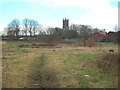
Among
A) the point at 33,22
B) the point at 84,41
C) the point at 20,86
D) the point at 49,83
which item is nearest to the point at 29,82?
the point at 20,86

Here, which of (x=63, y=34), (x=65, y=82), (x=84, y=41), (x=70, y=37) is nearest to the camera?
(x=65, y=82)

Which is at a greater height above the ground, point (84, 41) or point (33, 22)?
point (33, 22)

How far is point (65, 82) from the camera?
520 cm

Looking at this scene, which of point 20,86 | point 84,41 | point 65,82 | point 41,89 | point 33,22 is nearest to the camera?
point 41,89

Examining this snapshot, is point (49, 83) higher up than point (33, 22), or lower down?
lower down

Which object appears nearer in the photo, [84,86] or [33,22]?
[84,86]

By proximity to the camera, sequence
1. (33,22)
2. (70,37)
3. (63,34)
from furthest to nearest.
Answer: (70,37), (63,34), (33,22)

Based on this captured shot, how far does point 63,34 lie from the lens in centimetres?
4784

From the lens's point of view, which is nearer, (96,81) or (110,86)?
(110,86)

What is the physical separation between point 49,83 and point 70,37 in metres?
46.9

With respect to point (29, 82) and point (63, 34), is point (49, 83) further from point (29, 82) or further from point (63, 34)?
point (63, 34)

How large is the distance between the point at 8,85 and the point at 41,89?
1341 mm

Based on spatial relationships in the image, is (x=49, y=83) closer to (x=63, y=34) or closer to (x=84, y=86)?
(x=84, y=86)

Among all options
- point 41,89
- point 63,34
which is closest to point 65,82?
point 41,89
